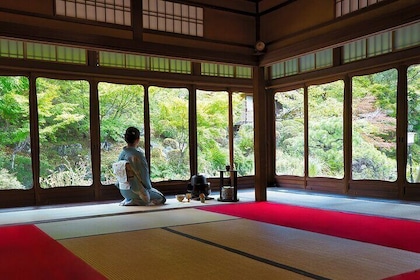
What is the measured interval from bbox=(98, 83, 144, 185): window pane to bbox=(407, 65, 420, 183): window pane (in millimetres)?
4524

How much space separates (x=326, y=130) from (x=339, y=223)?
3497 millimetres

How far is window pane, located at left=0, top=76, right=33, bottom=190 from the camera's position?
237 inches

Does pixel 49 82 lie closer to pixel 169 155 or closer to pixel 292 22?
pixel 169 155

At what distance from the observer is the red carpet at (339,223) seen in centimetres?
340

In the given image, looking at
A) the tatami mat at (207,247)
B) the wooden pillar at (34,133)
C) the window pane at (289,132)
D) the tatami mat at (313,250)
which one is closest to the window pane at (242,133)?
the window pane at (289,132)

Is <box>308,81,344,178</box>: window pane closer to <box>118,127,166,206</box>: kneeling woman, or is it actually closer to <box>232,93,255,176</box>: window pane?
<box>232,93,255,176</box>: window pane

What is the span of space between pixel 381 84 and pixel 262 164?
241cm

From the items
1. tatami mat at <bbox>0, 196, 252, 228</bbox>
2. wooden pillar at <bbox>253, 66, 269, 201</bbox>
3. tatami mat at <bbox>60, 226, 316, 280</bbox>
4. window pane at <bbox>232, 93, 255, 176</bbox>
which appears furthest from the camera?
window pane at <bbox>232, 93, 255, 176</bbox>

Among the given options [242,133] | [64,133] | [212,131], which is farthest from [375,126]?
[64,133]

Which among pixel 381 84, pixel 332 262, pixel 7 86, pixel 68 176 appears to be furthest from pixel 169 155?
pixel 332 262

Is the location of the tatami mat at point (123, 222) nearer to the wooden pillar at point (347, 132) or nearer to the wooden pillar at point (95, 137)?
the wooden pillar at point (95, 137)

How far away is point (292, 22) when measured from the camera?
5547 mm

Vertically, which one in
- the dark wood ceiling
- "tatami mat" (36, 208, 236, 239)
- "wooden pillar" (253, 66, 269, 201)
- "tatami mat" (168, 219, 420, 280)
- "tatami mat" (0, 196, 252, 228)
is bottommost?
"tatami mat" (0, 196, 252, 228)

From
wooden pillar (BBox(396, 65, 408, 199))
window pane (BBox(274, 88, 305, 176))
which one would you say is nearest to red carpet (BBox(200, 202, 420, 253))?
wooden pillar (BBox(396, 65, 408, 199))
